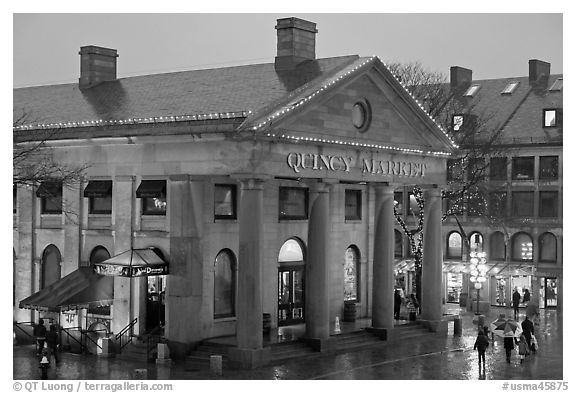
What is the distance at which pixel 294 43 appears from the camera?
47688 millimetres

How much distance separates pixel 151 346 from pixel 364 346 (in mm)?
8736

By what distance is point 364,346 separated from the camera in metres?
44.9

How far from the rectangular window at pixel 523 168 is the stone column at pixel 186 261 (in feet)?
117

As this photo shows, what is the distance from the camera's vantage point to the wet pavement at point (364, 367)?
38.2 m

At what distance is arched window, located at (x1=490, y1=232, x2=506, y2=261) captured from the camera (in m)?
73.4

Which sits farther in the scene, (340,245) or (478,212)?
(478,212)

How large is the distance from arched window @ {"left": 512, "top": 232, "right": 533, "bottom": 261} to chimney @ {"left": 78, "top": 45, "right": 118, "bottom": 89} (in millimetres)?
30684

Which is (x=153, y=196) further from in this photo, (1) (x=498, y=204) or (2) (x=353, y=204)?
(1) (x=498, y=204)

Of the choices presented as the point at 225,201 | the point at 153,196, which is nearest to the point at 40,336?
the point at 153,196

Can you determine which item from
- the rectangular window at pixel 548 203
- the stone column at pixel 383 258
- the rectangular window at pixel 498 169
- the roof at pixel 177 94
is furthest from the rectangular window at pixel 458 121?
the roof at pixel 177 94

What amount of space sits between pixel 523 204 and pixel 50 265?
35982 mm

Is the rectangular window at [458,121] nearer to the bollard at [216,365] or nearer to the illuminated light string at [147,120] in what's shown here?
the illuminated light string at [147,120]
